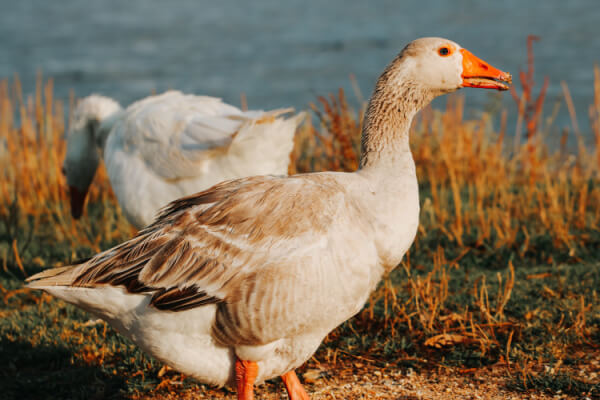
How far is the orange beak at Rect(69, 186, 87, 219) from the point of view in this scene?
23.3 ft

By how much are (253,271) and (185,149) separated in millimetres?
2175

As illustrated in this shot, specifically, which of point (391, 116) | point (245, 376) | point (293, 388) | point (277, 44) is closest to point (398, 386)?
point (293, 388)

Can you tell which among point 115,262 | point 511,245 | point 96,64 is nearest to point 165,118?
point 115,262

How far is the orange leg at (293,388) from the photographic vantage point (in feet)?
11.9

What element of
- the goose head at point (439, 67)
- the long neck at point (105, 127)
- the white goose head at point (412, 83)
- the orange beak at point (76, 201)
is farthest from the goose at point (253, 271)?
the orange beak at point (76, 201)

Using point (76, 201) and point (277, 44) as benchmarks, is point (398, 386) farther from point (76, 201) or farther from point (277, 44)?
point (277, 44)

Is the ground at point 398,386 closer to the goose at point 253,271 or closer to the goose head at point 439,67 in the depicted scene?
the goose at point 253,271

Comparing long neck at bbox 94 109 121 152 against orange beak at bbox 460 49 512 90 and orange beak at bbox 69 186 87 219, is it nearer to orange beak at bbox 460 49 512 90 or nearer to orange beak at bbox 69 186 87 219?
orange beak at bbox 69 186 87 219

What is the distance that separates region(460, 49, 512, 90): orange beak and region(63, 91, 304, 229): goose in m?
1.62

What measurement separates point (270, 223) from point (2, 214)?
555 centimetres

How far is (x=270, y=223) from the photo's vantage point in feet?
10.7

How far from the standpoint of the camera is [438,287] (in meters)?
5.11

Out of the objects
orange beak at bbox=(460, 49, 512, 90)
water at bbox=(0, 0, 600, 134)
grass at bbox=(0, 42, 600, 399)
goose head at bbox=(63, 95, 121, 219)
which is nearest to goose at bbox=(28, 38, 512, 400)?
orange beak at bbox=(460, 49, 512, 90)

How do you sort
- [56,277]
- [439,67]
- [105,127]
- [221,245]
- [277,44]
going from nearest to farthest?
[221,245] → [56,277] → [439,67] → [105,127] → [277,44]
